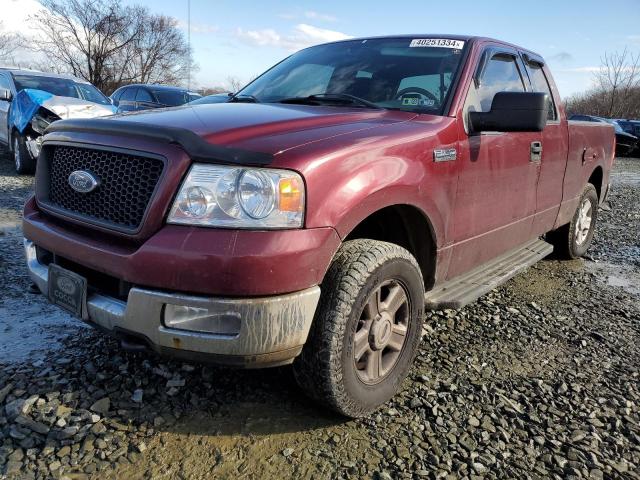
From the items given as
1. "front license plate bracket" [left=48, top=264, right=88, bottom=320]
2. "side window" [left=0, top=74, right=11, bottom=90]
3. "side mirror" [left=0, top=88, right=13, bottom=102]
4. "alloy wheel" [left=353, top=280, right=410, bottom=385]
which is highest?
"side window" [left=0, top=74, right=11, bottom=90]

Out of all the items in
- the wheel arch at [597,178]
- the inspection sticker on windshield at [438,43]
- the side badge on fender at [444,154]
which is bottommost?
the wheel arch at [597,178]

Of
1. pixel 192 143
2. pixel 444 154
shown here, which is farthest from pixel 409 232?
pixel 192 143

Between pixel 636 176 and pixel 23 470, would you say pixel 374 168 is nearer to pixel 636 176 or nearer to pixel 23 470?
pixel 23 470

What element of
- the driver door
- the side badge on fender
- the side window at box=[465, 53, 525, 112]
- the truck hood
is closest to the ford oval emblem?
the truck hood

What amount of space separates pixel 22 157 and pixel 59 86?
1.89 m

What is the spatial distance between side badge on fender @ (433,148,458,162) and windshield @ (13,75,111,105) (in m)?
8.40

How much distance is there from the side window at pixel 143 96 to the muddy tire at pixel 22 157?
396 centimetres

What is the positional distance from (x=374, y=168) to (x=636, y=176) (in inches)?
623

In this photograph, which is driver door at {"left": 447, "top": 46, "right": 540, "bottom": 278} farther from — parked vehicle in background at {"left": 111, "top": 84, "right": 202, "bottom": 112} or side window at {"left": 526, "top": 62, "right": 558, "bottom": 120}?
parked vehicle in background at {"left": 111, "top": 84, "right": 202, "bottom": 112}

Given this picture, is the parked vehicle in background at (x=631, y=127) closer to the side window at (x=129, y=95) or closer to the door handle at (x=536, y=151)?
the side window at (x=129, y=95)

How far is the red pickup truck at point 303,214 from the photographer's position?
191 centimetres

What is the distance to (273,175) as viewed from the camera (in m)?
1.93

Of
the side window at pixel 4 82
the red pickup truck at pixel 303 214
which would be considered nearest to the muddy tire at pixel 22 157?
the side window at pixel 4 82

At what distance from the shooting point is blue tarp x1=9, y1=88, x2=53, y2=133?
8.06 meters
